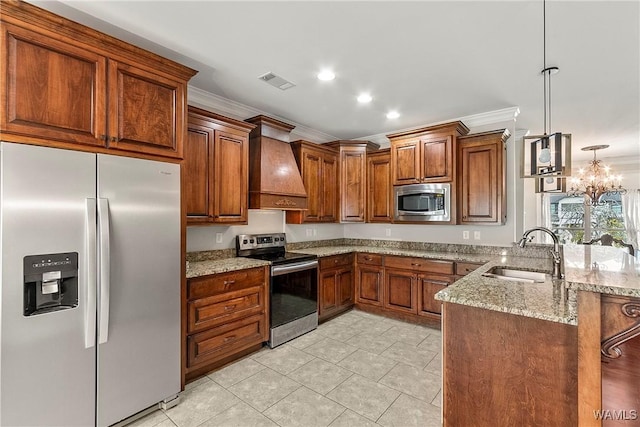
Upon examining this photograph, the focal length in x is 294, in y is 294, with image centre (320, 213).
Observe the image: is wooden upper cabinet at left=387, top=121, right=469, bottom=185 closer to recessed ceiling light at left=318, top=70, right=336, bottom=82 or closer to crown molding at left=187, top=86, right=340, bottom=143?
crown molding at left=187, top=86, right=340, bottom=143

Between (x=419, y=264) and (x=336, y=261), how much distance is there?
43.9 inches

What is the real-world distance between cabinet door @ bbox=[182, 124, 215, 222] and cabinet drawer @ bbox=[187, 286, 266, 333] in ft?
2.58

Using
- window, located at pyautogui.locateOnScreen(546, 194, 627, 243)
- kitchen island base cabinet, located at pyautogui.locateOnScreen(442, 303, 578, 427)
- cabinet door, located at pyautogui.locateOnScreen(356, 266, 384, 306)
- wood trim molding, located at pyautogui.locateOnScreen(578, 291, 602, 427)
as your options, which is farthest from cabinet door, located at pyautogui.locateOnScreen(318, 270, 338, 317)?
window, located at pyautogui.locateOnScreen(546, 194, 627, 243)

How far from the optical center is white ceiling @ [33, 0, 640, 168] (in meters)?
Result: 1.87

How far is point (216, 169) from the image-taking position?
3027mm

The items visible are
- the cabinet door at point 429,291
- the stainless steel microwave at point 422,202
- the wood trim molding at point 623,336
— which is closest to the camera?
the wood trim molding at point 623,336

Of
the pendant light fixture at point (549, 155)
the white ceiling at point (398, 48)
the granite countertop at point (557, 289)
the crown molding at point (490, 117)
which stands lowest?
the granite countertop at point (557, 289)

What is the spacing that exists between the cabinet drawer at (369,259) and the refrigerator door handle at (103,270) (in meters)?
3.21

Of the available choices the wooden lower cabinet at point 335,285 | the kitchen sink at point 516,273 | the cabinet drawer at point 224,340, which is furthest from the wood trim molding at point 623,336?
the wooden lower cabinet at point 335,285

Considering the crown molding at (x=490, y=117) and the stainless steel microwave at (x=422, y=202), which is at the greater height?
the crown molding at (x=490, y=117)

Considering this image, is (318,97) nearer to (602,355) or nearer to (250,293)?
(250,293)

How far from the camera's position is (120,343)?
76.9 inches

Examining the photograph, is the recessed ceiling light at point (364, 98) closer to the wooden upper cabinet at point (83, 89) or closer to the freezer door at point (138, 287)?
the wooden upper cabinet at point (83, 89)

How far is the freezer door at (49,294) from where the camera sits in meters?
1.57
